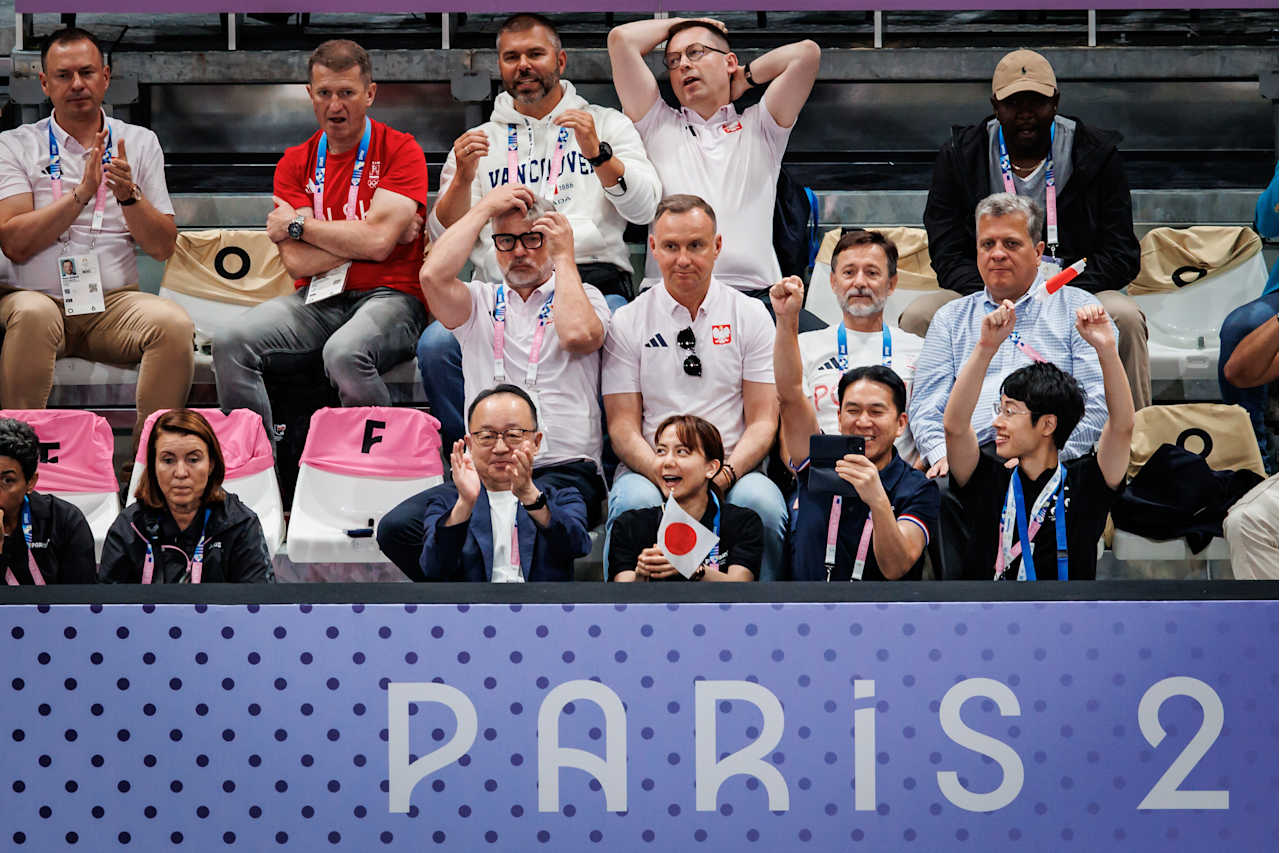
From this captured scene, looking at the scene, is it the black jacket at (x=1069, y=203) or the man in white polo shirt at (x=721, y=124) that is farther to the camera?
the man in white polo shirt at (x=721, y=124)

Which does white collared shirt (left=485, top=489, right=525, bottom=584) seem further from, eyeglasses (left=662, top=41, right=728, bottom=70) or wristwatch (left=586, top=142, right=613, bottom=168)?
eyeglasses (left=662, top=41, right=728, bottom=70)

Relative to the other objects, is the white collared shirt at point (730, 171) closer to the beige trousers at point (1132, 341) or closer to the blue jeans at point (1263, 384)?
the beige trousers at point (1132, 341)

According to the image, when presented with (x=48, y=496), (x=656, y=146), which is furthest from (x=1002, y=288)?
(x=48, y=496)

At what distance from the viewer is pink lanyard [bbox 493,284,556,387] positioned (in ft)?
15.3

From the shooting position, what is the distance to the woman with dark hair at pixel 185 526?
418 centimetres

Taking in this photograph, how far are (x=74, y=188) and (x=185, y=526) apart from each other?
162cm

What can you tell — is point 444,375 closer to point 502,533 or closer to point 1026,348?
point 502,533

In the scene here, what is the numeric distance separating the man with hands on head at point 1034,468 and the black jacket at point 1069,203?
37.8 inches

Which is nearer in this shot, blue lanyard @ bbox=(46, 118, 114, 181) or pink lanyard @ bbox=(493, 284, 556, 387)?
pink lanyard @ bbox=(493, 284, 556, 387)

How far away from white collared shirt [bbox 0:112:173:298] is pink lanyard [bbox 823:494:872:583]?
8.65 ft

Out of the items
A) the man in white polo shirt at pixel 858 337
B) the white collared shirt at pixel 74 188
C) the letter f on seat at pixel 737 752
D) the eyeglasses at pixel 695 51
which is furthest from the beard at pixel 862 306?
the white collared shirt at pixel 74 188

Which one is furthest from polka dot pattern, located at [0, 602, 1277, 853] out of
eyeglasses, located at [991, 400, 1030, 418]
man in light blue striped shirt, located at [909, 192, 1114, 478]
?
man in light blue striped shirt, located at [909, 192, 1114, 478]

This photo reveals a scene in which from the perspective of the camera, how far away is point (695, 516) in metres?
4.11

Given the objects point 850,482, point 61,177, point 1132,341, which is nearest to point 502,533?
point 850,482
